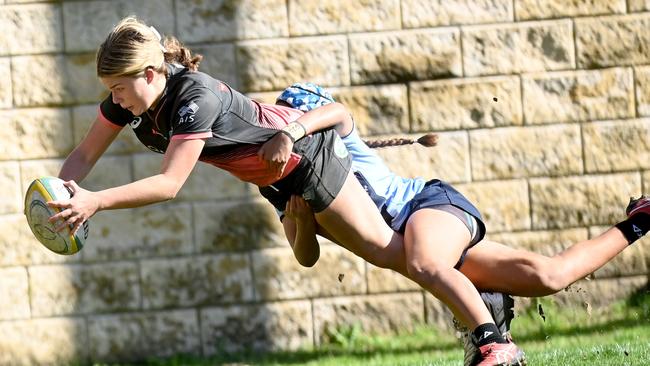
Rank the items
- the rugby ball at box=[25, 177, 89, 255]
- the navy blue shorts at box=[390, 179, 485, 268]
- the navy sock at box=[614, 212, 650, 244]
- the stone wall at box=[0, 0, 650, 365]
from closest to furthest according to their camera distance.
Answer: the rugby ball at box=[25, 177, 89, 255]
the navy blue shorts at box=[390, 179, 485, 268]
the navy sock at box=[614, 212, 650, 244]
the stone wall at box=[0, 0, 650, 365]

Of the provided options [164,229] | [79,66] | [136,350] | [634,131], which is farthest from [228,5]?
[634,131]

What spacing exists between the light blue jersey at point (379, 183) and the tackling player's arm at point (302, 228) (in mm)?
322

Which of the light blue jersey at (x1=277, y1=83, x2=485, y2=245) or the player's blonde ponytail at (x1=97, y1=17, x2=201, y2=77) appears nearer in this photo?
the player's blonde ponytail at (x1=97, y1=17, x2=201, y2=77)

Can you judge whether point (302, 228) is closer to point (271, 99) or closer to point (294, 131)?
point (294, 131)

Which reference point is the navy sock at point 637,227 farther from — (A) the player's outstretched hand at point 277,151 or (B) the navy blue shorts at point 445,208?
(A) the player's outstretched hand at point 277,151

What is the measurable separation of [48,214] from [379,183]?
5.38 feet

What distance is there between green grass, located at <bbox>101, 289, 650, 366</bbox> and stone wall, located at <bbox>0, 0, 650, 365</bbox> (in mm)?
87

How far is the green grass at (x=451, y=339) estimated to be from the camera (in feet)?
22.7

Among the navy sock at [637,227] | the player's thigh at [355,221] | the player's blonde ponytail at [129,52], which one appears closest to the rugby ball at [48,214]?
the player's blonde ponytail at [129,52]

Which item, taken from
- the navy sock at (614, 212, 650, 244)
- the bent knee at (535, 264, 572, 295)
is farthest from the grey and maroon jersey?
the navy sock at (614, 212, 650, 244)

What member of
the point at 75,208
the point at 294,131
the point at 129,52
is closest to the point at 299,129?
the point at 294,131

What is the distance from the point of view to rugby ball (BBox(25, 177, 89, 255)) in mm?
4195

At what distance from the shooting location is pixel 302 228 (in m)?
5.04

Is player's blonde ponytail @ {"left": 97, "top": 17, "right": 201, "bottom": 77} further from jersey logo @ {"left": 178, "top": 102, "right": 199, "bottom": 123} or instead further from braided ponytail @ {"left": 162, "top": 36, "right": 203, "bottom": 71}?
jersey logo @ {"left": 178, "top": 102, "right": 199, "bottom": 123}
